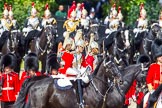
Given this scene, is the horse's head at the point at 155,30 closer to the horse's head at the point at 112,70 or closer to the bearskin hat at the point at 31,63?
the bearskin hat at the point at 31,63

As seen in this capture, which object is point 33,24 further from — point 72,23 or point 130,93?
point 130,93

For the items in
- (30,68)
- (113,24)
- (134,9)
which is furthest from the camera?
(134,9)

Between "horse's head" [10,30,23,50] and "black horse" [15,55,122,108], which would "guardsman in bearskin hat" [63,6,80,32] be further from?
"black horse" [15,55,122,108]

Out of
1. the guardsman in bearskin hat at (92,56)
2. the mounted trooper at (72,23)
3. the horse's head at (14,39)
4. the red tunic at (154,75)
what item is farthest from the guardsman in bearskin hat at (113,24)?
the red tunic at (154,75)

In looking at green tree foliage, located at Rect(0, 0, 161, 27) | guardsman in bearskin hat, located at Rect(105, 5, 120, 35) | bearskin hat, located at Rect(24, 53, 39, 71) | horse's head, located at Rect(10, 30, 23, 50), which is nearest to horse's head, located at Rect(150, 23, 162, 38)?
guardsman in bearskin hat, located at Rect(105, 5, 120, 35)

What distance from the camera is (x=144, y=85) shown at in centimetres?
1627

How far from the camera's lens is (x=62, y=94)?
50.5ft

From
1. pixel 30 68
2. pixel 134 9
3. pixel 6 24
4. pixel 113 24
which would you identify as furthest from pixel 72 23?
pixel 30 68

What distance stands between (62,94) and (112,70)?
95 cm

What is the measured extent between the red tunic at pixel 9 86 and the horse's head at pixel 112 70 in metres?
2.37

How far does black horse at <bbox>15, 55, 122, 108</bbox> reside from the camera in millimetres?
15391

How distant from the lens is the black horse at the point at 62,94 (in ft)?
50.5

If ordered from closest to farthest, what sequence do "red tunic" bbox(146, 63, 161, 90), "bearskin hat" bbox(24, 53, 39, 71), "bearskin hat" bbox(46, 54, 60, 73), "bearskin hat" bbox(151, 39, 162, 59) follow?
"red tunic" bbox(146, 63, 161, 90), "bearskin hat" bbox(151, 39, 162, 59), "bearskin hat" bbox(24, 53, 39, 71), "bearskin hat" bbox(46, 54, 60, 73)

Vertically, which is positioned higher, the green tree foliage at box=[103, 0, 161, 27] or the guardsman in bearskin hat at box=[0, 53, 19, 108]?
the green tree foliage at box=[103, 0, 161, 27]
